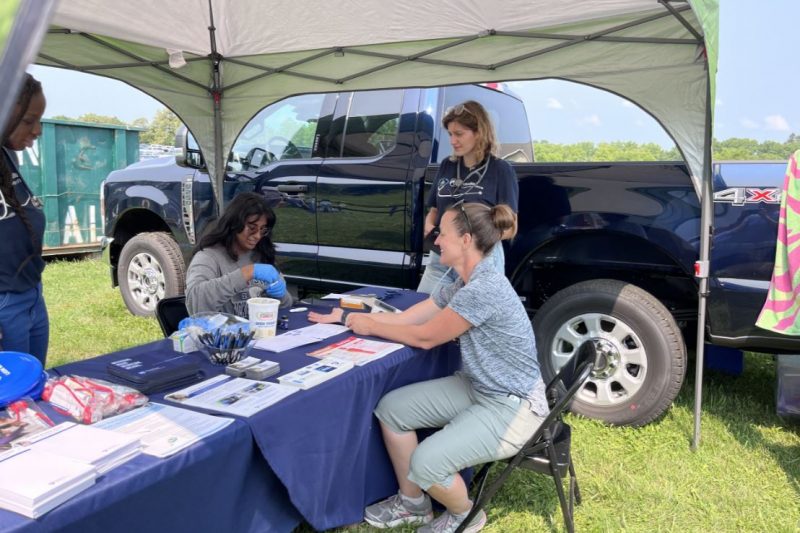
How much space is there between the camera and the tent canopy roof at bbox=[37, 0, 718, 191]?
313 centimetres

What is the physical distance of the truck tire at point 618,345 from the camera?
3.25m

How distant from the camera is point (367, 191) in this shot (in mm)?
4160

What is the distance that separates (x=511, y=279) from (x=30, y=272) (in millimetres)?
2454

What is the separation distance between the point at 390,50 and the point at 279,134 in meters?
1.32

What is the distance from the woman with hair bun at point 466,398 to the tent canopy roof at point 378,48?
1303mm

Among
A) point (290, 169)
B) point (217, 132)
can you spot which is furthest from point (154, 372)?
point (217, 132)

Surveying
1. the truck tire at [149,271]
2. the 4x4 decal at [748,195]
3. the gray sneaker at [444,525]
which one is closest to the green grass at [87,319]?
the truck tire at [149,271]

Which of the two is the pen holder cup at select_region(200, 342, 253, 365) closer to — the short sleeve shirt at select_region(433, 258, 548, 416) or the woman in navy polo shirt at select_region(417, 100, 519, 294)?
the short sleeve shirt at select_region(433, 258, 548, 416)

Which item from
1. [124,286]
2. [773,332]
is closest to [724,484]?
[773,332]

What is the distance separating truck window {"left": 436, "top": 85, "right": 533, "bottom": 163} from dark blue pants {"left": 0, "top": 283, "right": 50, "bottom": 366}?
243cm

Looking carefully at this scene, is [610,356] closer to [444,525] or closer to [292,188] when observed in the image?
[444,525]

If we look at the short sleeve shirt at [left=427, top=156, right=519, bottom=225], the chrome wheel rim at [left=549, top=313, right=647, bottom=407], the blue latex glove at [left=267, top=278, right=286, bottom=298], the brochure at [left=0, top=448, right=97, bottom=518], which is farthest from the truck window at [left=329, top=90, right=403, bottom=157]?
the brochure at [left=0, top=448, right=97, bottom=518]

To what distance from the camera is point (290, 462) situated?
5.90 ft

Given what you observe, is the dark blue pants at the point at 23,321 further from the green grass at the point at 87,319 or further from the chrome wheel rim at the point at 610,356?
the chrome wheel rim at the point at 610,356
